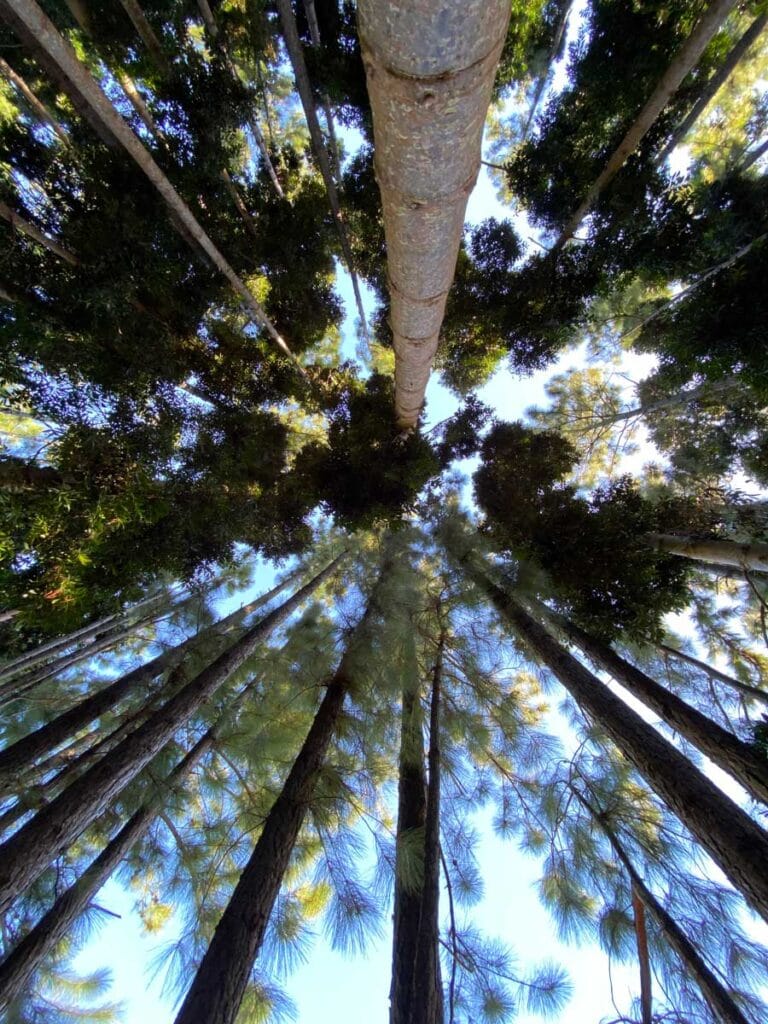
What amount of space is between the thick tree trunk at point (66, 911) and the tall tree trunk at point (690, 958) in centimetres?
406

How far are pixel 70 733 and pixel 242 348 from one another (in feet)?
19.0

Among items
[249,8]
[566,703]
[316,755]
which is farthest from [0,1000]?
[249,8]

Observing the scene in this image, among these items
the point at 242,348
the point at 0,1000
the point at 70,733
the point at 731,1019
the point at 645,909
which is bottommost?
the point at 0,1000

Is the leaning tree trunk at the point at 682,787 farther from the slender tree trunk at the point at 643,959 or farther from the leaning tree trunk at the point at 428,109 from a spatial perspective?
the leaning tree trunk at the point at 428,109

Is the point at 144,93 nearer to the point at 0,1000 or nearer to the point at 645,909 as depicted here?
the point at 0,1000

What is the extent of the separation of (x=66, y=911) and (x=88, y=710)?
228 cm

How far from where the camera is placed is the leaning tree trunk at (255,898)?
2215 millimetres

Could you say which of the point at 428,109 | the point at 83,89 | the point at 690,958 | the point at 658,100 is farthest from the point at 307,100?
the point at 690,958

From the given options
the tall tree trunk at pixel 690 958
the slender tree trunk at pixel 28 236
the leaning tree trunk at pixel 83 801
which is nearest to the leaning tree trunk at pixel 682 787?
the tall tree trunk at pixel 690 958

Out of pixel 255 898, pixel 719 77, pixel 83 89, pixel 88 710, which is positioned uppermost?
pixel 719 77

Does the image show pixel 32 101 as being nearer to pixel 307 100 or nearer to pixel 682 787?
pixel 307 100

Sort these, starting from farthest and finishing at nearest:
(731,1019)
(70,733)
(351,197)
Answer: (351,197) → (70,733) → (731,1019)

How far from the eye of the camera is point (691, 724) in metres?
3.03

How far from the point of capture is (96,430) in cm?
372
